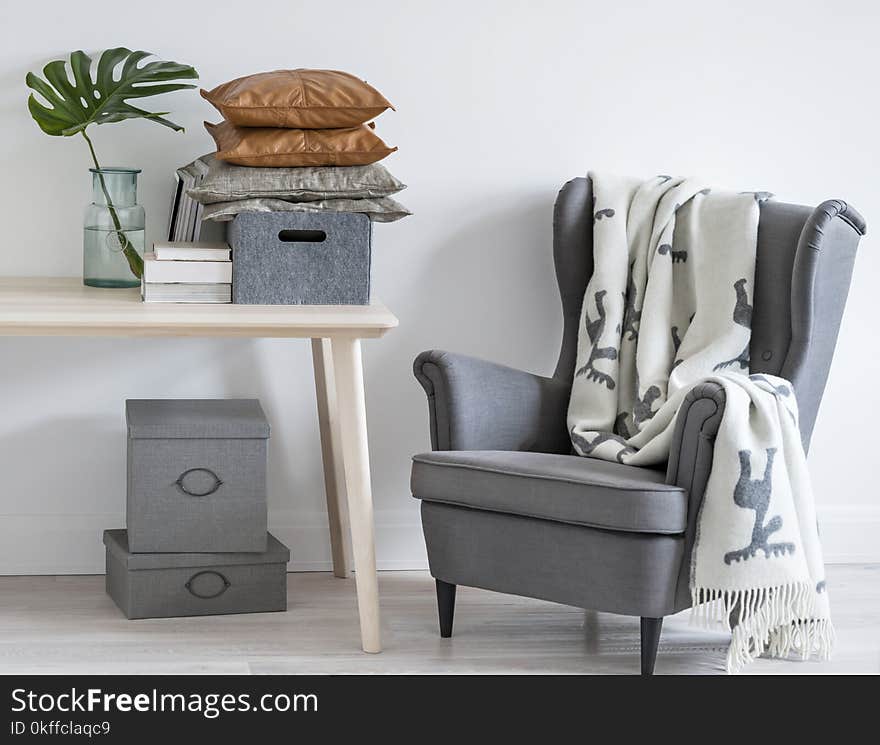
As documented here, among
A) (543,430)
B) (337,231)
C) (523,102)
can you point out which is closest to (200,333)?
(337,231)

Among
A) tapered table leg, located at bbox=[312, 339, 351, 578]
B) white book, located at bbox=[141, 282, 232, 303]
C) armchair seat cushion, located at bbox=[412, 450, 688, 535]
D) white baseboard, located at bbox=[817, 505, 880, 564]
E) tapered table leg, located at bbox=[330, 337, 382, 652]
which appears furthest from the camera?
white baseboard, located at bbox=[817, 505, 880, 564]

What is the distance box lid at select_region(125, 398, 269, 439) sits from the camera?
2.60 m

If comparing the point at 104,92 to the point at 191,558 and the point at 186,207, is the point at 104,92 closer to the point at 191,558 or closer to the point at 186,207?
the point at 186,207

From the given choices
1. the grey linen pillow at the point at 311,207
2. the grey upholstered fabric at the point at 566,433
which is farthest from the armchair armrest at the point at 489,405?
the grey linen pillow at the point at 311,207

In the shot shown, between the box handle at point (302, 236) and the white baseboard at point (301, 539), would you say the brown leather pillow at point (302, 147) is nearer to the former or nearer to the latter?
the box handle at point (302, 236)

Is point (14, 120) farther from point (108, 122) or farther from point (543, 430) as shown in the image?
point (543, 430)

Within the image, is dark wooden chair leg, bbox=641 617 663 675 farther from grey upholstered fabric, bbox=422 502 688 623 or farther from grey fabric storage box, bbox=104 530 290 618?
grey fabric storage box, bbox=104 530 290 618

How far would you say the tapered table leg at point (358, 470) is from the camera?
238cm

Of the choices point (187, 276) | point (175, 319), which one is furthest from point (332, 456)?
point (175, 319)

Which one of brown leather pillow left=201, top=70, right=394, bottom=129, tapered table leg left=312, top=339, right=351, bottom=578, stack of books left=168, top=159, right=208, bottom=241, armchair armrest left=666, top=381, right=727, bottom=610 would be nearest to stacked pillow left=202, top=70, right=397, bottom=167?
brown leather pillow left=201, top=70, right=394, bottom=129

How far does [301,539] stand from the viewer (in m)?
3.03

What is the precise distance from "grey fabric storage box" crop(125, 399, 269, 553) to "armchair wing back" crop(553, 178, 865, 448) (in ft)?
3.52

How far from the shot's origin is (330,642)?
99.5 inches
